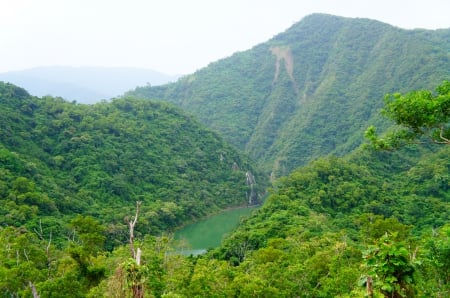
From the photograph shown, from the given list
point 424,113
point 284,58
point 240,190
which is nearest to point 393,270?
point 424,113

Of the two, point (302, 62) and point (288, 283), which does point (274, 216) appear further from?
point (302, 62)

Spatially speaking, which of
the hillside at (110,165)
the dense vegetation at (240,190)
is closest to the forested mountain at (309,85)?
the dense vegetation at (240,190)

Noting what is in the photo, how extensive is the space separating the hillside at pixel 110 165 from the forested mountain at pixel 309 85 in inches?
754

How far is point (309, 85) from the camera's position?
102375mm

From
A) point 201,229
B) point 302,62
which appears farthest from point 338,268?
point 302,62

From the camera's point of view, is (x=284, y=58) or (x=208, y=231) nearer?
(x=208, y=231)

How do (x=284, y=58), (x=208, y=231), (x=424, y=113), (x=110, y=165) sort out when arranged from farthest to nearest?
(x=284, y=58) < (x=110, y=165) < (x=208, y=231) < (x=424, y=113)

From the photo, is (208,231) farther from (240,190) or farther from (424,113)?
(424,113)

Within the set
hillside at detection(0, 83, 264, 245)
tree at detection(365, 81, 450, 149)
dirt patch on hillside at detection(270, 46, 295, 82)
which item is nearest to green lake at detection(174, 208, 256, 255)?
hillside at detection(0, 83, 264, 245)

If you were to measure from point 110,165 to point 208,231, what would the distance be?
1339cm

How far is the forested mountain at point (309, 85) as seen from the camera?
7644 cm

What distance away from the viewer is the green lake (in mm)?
41719

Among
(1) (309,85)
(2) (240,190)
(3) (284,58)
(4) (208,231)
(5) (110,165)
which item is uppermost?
(3) (284,58)

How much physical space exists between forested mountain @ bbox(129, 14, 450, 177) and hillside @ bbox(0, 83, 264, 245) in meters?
19.1
